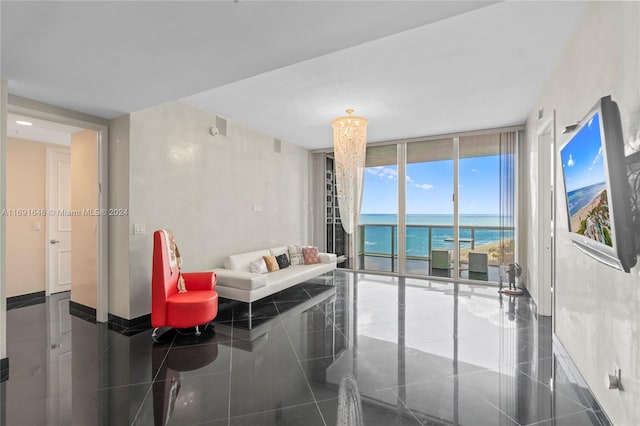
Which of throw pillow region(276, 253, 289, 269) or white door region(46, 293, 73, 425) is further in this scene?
throw pillow region(276, 253, 289, 269)

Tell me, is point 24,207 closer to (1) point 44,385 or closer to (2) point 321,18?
(1) point 44,385

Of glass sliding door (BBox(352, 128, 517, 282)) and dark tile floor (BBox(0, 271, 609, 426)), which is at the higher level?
glass sliding door (BBox(352, 128, 517, 282))

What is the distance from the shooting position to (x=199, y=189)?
418 centimetres

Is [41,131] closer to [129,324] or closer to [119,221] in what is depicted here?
[119,221]

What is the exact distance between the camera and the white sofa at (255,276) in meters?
3.72

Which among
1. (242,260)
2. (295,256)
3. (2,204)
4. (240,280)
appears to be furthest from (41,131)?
(295,256)

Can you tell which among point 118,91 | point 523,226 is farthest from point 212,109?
point 523,226

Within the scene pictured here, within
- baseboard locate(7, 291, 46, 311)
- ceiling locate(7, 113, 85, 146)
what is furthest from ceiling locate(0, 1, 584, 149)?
baseboard locate(7, 291, 46, 311)

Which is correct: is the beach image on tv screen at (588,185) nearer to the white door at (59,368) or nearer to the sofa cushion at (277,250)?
the white door at (59,368)

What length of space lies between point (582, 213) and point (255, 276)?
322cm

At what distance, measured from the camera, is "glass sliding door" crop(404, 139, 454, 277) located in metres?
5.61

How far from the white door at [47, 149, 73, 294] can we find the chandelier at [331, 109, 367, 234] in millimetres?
4610

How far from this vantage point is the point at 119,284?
11.5ft

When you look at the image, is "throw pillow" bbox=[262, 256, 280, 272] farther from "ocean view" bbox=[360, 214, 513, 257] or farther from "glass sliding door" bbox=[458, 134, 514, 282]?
"glass sliding door" bbox=[458, 134, 514, 282]
